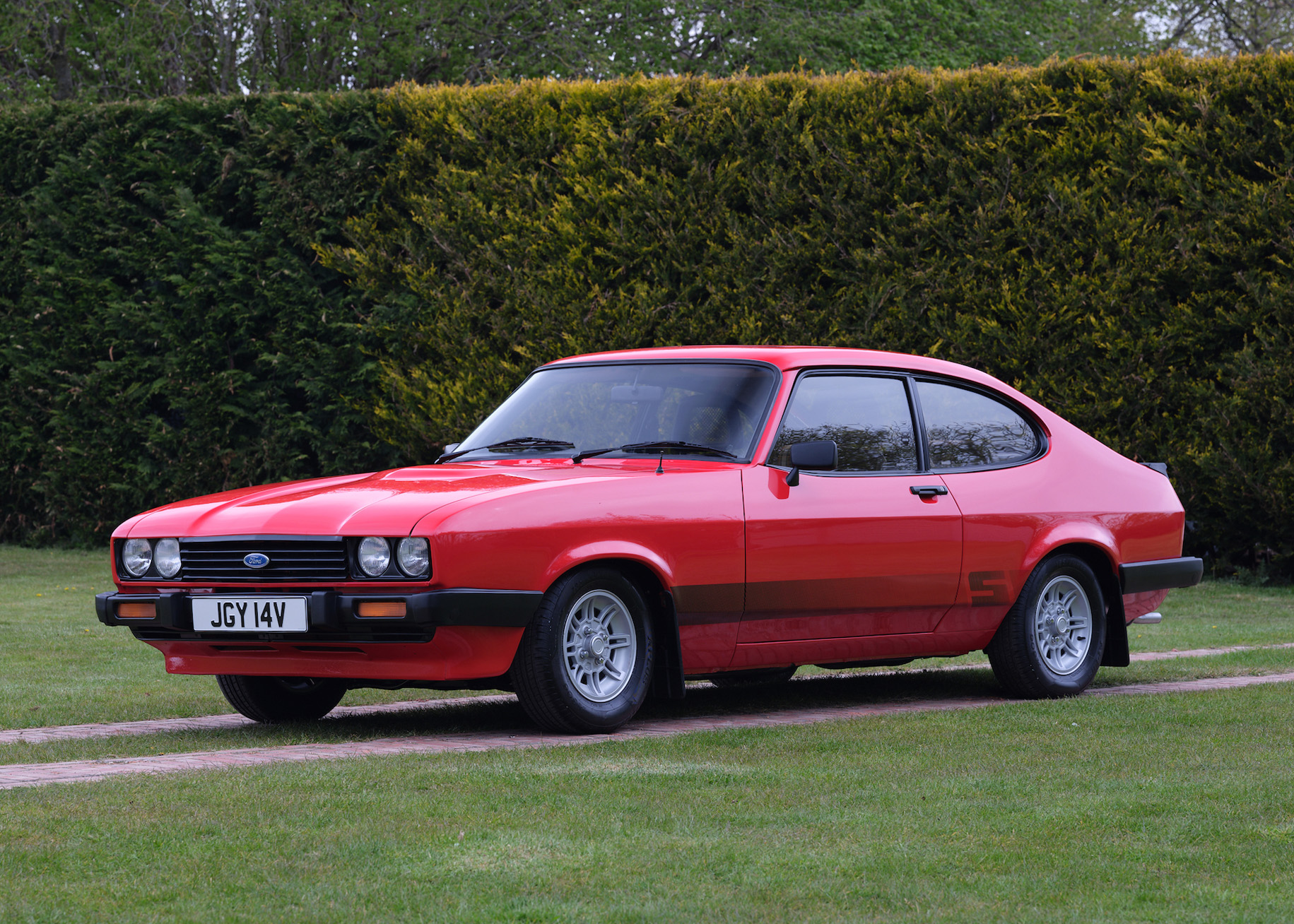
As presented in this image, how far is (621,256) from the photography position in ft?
53.4

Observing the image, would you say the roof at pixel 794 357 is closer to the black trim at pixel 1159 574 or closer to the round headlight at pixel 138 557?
the black trim at pixel 1159 574

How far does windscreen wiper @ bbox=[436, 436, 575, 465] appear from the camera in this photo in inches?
320

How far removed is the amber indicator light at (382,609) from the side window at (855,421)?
77.5 inches

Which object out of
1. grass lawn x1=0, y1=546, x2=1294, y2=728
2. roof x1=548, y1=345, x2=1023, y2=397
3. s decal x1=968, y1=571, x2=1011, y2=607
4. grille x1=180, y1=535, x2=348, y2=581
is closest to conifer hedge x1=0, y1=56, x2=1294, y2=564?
grass lawn x1=0, y1=546, x2=1294, y2=728

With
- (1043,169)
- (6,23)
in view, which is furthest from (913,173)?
(6,23)

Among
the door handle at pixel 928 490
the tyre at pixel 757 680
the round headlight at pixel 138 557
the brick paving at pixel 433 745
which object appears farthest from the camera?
the tyre at pixel 757 680

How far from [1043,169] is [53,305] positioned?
9.75 metres

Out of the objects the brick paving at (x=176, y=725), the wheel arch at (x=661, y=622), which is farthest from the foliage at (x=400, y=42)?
the wheel arch at (x=661, y=622)

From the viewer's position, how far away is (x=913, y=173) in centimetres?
1543

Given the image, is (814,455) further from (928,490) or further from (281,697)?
(281,697)

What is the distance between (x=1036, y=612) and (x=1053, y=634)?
223mm

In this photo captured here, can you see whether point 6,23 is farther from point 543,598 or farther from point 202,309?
point 543,598

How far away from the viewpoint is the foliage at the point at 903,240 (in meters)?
14.7

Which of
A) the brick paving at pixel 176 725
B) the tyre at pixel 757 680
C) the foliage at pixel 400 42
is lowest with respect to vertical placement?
the tyre at pixel 757 680
